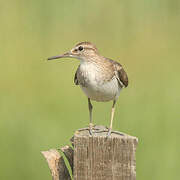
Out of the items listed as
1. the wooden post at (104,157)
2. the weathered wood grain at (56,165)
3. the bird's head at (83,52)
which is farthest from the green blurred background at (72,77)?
the wooden post at (104,157)

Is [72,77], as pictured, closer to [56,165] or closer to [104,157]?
[56,165]

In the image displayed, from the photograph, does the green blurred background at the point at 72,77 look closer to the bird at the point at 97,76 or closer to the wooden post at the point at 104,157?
the bird at the point at 97,76

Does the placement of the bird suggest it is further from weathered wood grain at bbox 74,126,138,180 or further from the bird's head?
weathered wood grain at bbox 74,126,138,180

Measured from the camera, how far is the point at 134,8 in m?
8.55

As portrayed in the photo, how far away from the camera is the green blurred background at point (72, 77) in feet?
19.7

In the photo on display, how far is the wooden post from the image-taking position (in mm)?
3873

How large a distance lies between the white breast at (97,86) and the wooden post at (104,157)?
3.07 feet

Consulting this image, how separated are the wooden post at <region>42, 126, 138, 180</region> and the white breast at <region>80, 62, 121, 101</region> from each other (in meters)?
0.93

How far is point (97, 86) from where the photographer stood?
15.7 ft

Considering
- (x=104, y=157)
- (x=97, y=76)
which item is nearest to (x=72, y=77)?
(x=97, y=76)

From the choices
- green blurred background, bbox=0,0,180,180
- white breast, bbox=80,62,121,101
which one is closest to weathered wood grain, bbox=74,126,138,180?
white breast, bbox=80,62,121,101
